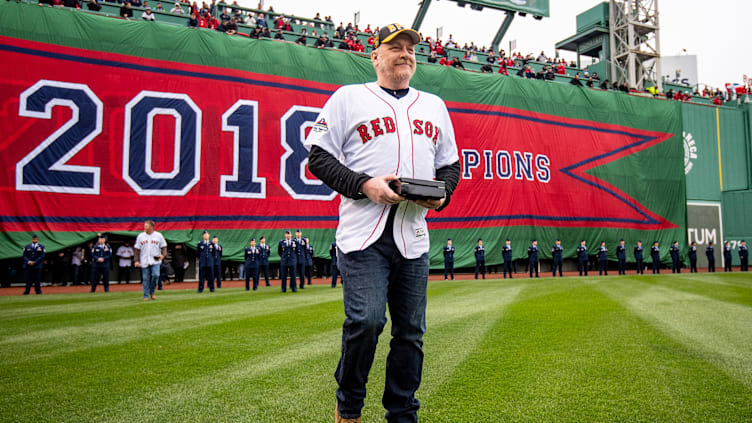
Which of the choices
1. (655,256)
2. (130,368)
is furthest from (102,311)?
(655,256)

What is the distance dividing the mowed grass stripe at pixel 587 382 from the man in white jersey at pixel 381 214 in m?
0.79

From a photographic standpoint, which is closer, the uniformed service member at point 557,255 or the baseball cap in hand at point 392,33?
the baseball cap in hand at point 392,33

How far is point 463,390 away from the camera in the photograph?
11.9 feet

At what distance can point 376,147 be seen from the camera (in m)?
2.57

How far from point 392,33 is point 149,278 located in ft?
36.3

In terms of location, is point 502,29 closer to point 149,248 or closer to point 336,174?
point 149,248

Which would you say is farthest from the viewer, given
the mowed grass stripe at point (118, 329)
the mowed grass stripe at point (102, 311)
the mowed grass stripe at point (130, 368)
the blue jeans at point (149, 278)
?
the blue jeans at point (149, 278)

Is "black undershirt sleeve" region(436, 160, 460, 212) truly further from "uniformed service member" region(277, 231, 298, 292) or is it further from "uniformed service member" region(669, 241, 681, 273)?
"uniformed service member" region(669, 241, 681, 273)

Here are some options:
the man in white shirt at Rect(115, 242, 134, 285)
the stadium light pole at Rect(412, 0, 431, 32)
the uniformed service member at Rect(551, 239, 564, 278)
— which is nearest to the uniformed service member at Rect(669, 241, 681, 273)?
the uniformed service member at Rect(551, 239, 564, 278)

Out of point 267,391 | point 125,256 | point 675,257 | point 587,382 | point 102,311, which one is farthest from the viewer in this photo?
point 675,257

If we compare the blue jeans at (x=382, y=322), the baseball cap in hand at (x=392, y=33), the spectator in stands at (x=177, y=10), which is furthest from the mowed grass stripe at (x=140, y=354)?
the spectator in stands at (x=177, y=10)

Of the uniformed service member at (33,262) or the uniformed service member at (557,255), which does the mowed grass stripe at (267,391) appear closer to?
the uniformed service member at (33,262)

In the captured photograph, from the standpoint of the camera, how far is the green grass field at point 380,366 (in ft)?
10.5

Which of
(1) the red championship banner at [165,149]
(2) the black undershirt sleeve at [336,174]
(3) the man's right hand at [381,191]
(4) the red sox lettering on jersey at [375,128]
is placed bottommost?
(3) the man's right hand at [381,191]
